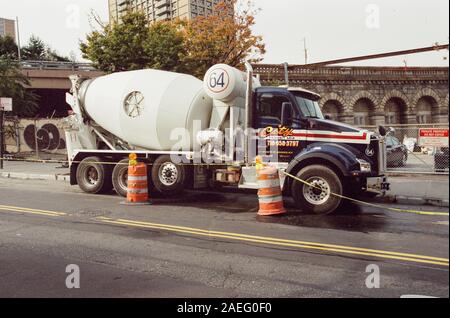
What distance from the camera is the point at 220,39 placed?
71.2ft

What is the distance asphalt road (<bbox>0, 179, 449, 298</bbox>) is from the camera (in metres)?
4.58

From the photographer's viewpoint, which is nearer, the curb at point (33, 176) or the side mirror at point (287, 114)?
the side mirror at point (287, 114)

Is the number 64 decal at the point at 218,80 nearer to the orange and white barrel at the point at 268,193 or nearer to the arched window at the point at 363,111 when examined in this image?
the orange and white barrel at the point at 268,193

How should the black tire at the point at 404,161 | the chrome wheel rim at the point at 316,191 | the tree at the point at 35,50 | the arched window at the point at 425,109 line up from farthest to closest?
the tree at the point at 35,50 < the arched window at the point at 425,109 < the black tire at the point at 404,161 < the chrome wheel rim at the point at 316,191

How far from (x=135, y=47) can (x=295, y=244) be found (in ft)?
52.5

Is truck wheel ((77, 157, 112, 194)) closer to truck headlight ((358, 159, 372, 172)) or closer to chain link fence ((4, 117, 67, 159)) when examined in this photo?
truck headlight ((358, 159, 372, 172))

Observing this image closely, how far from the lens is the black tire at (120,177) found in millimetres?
11414

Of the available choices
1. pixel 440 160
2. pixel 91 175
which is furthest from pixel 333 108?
pixel 91 175

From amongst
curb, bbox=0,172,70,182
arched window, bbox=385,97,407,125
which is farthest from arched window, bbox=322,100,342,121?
curb, bbox=0,172,70,182

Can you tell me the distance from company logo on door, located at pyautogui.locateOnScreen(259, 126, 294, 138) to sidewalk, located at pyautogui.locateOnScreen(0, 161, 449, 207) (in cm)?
332

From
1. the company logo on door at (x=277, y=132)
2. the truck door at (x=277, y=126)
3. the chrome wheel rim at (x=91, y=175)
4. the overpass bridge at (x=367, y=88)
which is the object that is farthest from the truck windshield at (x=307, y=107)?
the overpass bridge at (x=367, y=88)

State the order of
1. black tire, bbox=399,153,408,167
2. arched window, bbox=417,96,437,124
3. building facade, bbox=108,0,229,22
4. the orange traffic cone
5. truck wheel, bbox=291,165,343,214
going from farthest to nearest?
1. arched window, bbox=417,96,437,124
2. building facade, bbox=108,0,229,22
3. black tire, bbox=399,153,408,167
4. the orange traffic cone
5. truck wheel, bbox=291,165,343,214

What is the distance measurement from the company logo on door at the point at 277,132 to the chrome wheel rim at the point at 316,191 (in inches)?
50.4

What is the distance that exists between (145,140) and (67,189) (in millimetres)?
3597
